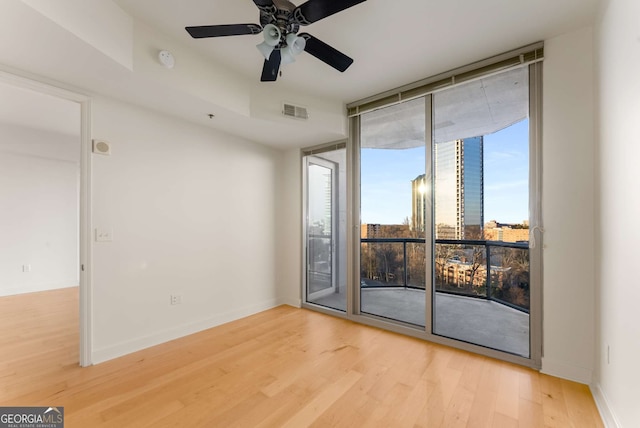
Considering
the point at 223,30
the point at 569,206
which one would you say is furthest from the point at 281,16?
the point at 569,206

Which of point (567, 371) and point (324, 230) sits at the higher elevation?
point (324, 230)

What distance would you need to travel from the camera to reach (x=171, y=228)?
3064 millimetres

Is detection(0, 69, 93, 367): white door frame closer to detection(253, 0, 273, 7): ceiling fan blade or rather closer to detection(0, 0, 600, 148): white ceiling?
detection(0, 0, 600, 148): white ceiling

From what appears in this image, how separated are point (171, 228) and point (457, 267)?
3213mm

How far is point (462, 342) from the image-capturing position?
2723 millimetres

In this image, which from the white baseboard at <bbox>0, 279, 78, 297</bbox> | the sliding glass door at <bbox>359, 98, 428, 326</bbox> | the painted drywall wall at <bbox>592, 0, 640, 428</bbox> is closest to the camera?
the painted drywall wall at <bbox>592, 0, 640, 428</bbox>

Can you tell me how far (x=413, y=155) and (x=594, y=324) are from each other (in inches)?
83.8

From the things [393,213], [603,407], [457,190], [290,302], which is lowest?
[290,302]

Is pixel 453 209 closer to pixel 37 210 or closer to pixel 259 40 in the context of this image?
pixel 259 40

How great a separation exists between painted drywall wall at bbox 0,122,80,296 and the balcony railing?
5775 millimetres

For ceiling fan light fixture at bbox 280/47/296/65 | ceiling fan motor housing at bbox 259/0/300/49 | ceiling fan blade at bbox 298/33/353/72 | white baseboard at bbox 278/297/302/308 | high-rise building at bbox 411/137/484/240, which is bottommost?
white baseboard at bbox 278/297/302/308

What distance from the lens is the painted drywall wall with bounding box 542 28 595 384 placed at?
210cm

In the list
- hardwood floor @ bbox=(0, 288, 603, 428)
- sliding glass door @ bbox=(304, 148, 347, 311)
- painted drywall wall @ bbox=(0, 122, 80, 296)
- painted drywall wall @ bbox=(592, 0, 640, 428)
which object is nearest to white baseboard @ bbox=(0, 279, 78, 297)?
painted drywall wall @ bbox=(0, 122, 80, 296)

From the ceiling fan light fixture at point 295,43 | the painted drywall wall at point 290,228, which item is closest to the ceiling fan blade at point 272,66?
the ceiling fan light fixture at point 295,43
